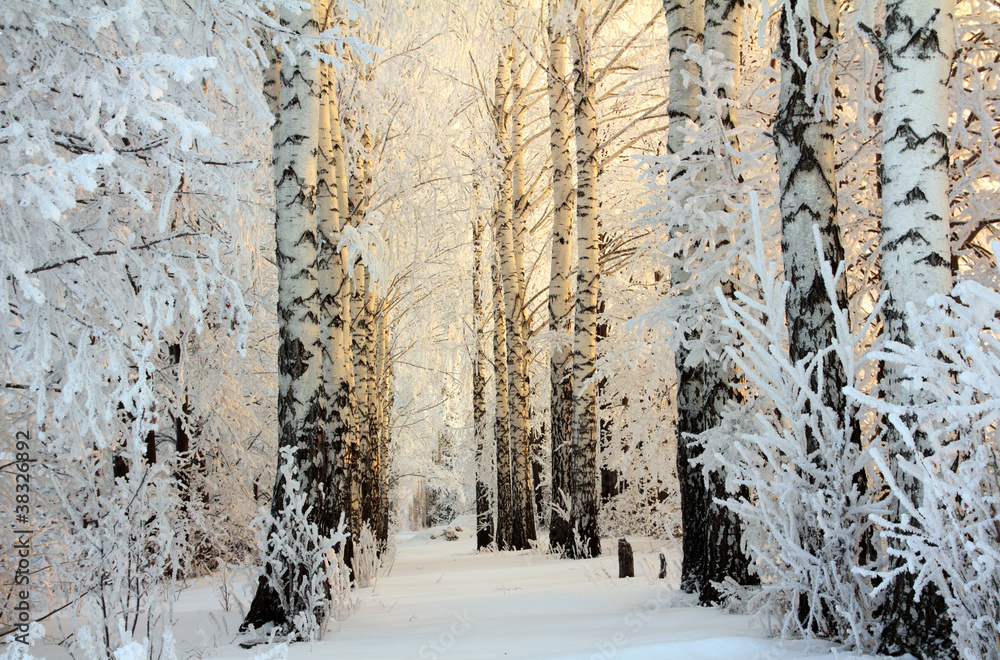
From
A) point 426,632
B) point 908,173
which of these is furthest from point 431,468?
point 908,173

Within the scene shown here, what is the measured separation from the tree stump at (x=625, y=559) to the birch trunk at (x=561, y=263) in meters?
2.70

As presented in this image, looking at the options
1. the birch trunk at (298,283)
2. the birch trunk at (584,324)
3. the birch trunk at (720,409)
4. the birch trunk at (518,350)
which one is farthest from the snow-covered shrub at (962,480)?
the birch trunk at (518,350)

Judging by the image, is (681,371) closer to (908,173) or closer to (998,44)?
(908,173)

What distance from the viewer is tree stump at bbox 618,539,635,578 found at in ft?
22.0

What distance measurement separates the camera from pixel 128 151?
3748 mm

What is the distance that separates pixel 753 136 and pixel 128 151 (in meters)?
6.03

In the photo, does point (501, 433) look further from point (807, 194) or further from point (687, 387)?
point (807, 194)

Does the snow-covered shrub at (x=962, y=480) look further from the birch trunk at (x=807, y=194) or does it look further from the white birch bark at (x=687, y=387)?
the white birch bark at (x=687, y=387)

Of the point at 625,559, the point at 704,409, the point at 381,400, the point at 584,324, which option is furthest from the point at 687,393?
the point at 381,400

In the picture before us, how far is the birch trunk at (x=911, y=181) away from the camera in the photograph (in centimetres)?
299

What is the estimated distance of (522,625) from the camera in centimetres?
436

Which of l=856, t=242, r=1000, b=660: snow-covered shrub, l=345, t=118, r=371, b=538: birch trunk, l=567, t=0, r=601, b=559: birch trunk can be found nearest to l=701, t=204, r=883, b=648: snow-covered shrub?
l=856, t=242, r=1000, b=660: snow-covered shrub

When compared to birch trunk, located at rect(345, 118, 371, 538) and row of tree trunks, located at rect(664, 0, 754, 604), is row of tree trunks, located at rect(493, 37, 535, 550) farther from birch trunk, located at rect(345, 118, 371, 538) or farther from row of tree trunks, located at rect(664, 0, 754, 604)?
row of tree trunks, located at rect(664, 0, 754, 604)

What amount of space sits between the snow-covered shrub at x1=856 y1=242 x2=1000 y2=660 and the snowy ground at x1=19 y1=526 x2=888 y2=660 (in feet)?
2.09
